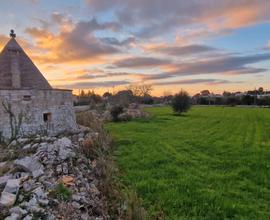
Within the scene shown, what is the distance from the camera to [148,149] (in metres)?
15.0

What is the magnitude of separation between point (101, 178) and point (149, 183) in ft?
4.96

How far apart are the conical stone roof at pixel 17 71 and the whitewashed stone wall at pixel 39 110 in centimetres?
65

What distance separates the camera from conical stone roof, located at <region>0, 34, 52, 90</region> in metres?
15.8

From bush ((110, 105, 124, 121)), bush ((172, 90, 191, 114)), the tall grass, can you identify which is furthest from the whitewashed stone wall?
bush ((172, 90, 191, 114))

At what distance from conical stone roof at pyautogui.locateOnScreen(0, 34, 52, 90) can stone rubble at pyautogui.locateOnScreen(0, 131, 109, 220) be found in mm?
6248

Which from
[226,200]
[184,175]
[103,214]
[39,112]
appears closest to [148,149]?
[184,175]

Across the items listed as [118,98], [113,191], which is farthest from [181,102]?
[113,191]

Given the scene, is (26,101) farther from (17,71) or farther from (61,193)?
(61,193)

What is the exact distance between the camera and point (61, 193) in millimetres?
7555

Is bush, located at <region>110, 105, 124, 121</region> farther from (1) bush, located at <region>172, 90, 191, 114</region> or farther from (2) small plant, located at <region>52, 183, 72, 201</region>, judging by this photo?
(2) small plant, located at <region>52, 183, 72, 201</region>

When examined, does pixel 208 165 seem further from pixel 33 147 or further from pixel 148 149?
pixel 33 147

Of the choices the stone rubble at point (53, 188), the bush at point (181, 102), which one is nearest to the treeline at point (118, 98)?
the bush at point (181, 102)

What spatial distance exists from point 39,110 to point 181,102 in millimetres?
29143

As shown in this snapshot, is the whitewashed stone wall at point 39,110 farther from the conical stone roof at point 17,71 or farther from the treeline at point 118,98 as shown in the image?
the treeline at point 118,98
